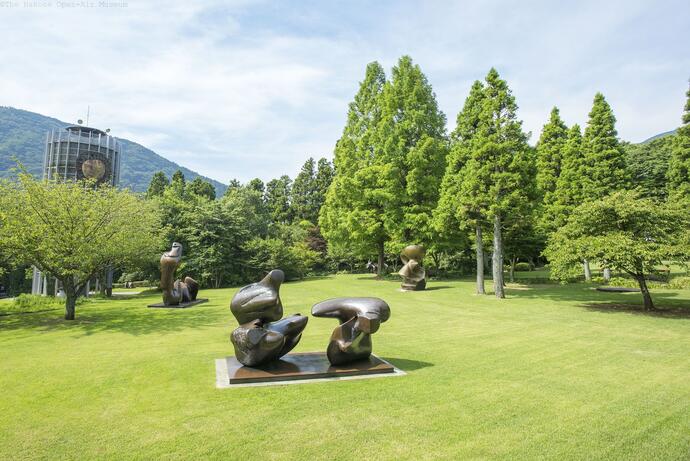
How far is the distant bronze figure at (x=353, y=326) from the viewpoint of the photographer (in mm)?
7621

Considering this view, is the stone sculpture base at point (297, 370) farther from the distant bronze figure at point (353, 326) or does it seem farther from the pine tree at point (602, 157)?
the pine tree at point (602, 157)

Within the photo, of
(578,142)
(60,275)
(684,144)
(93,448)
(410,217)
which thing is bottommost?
(93,448)

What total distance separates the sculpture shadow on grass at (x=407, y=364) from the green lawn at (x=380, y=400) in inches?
3.1

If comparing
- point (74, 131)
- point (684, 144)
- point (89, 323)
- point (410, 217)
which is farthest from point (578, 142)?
point (74, 131)

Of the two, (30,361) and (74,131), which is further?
(74,131)

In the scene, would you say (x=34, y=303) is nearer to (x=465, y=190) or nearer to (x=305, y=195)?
(x=465, y=190)

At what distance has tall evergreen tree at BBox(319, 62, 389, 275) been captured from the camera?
Result: 98.1ft

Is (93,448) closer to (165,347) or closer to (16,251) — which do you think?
(165,347)

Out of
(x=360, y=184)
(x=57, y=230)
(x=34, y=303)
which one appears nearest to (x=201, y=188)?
(x=360, y=184)

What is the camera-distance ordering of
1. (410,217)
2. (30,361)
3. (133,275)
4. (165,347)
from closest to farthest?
(30,361), (165,347), (410,217), (133,275)

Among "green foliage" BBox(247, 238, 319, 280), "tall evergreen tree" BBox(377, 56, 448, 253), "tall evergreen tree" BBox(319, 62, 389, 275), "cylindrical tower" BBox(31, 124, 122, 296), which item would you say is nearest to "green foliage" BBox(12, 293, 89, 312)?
"cylindrical tower" BBox(31, 124, 122, 296)

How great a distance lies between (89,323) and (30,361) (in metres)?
5.58

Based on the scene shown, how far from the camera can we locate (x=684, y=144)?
22.1 m

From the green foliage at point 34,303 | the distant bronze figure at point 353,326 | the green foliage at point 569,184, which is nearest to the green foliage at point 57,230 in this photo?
the green foliage at point 34,303
